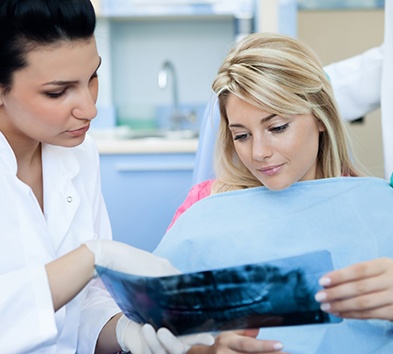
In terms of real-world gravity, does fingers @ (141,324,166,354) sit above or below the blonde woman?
below

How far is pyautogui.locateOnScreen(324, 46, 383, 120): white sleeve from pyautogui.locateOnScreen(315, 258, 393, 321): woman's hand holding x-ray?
2.78 ft

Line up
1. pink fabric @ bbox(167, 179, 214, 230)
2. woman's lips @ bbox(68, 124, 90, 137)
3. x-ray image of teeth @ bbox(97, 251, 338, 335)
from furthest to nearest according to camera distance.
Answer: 1. pink fabric @ bbox(167, 179, 214, 230)
2. woman's lips @ bbox(68, 124, 90, 137)
3. x-ray image of teeth @ bbox(97, 251, 338, 335)

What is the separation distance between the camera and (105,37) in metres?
3.66

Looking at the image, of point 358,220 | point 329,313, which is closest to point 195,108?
point 358,220

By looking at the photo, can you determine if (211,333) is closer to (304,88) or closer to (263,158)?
(263,158)

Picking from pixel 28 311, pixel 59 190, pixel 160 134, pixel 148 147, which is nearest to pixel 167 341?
pixel 28 311

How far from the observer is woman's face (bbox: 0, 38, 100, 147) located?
3.96 feet

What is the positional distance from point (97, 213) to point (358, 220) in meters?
0.61

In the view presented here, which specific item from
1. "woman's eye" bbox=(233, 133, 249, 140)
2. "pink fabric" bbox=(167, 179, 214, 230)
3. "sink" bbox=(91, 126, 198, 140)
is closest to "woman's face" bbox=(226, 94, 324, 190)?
"woman's eye" bbox=(233, 133, 249, 140)

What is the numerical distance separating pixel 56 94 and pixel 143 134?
8.07 ft

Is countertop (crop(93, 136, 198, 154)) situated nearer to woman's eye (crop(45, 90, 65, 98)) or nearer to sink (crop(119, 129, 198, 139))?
sink (crop(119, 129, 198, 139))

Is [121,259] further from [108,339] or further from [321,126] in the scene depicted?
[321,126]

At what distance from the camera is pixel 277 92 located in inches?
54.7

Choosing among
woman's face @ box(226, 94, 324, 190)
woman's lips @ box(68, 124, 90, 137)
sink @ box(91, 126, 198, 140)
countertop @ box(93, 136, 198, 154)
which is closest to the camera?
woman's lips @ box(68, 124, 90, 137)
